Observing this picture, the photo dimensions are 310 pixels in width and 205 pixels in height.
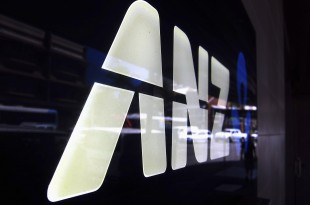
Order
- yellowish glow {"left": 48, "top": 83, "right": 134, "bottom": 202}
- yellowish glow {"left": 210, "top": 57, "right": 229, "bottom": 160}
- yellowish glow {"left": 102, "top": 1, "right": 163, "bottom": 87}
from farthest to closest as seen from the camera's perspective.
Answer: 1. yellowish glow {"left": 210, "top": 57, "right": 229, "bottom": 160}
2. yellowish glow {"left": 102, "top": 1, "right": 163, "bottom": 87}
3. yellowish glow {"left": 48, "top": 83, "right": 134, "bottom": 202}

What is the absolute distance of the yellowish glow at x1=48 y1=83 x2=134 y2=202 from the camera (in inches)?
21.8

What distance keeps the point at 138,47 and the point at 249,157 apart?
1768 mm

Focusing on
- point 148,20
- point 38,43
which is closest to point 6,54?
point 38,43

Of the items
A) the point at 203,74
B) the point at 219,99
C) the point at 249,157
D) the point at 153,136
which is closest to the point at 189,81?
the point at 203,74

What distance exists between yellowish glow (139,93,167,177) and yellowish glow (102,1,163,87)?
0.19 ft

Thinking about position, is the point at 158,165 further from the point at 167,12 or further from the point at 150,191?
the point at 167,12

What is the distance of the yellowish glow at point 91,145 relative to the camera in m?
0.55

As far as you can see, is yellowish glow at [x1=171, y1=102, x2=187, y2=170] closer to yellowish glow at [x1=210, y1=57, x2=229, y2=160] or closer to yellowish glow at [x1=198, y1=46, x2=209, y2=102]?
yellowish glow at [x1=198, y1=46, x2=209, y2=102]

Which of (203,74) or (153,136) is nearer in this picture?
(153,136)

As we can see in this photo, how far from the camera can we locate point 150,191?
34.5 inches

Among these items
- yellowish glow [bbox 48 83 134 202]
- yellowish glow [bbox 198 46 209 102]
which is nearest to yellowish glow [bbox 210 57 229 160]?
yellowish glow [bbox 198 46 209 102]

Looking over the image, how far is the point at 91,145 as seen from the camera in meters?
0.63

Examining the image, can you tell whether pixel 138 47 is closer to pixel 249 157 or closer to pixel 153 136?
pixel 153 136

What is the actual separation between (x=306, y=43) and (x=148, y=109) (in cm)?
715
